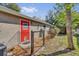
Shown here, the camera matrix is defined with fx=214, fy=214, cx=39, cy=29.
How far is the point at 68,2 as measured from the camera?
3.94m

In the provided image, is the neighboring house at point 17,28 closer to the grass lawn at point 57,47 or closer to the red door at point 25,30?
the red door at point 25,30

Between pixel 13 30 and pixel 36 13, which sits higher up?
pixel 36 13

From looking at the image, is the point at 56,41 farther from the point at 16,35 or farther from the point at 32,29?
the point at 16,35

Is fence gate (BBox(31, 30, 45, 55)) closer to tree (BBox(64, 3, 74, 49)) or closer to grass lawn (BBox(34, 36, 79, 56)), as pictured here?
grass lawn (BBox(34, 36, 79, 56))

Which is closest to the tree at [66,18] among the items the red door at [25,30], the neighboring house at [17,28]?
the neighboring house at [17,28]

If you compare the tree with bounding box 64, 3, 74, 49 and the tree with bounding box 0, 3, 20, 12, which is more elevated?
the tree with bounding box 0, 3, 20, 12

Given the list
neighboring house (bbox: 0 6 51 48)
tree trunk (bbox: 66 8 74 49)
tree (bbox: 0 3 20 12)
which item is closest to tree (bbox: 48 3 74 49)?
tree trunk (bbox: 66 8 74 49)

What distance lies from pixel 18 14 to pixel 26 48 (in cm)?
68

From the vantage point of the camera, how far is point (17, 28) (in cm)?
412

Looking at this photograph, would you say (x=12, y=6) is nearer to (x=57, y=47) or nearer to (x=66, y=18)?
(x=66, y=18)

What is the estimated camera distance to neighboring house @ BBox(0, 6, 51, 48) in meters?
4.08

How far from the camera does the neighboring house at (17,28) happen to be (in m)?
4.08

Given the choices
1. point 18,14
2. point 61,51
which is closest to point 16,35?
point 18,14

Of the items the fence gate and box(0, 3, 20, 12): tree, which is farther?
the fence gate
